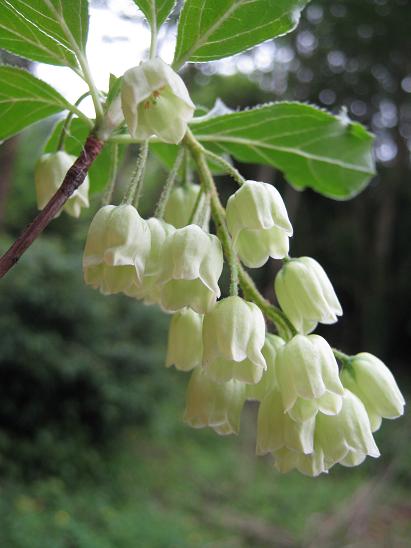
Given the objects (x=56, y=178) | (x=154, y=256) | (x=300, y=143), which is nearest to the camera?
(x=154, y=256)

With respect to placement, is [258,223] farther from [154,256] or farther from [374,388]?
[374,388]

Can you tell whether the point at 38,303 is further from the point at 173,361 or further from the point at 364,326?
the point at 364,326

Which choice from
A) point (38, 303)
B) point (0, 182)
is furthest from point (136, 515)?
point (0, 182)

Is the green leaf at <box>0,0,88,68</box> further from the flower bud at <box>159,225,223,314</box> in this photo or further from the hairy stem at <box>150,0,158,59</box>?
the flower bud at <box>159,225,223,314</box>

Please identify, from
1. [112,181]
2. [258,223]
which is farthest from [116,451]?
[258,223]

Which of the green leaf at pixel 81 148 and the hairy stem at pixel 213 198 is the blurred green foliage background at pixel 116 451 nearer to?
the green leaf at pixel 81 148

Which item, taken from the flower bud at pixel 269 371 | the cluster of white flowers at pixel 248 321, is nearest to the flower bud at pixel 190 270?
the cluster of white flowers at pixel 248 321

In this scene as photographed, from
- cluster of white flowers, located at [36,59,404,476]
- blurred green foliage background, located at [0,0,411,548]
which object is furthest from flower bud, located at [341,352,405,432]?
blurred green foliage background, located at [0,0,411,548]
